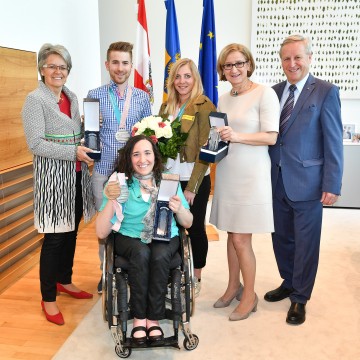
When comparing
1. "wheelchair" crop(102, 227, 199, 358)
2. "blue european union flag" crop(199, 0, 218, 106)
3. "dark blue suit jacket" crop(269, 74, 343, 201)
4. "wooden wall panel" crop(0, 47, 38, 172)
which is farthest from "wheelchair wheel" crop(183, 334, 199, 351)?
"blue european union flag" crop(199, 0, 218, 106)

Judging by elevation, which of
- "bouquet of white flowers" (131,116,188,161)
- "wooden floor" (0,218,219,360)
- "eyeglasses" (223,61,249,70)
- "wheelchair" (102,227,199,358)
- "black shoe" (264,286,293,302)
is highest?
"eyeglasses" (223,61,249,70)

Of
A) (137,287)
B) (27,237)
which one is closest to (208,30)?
(27,237)

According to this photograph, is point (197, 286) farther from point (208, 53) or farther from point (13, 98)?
point (208, 53)

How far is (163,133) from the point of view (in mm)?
2180

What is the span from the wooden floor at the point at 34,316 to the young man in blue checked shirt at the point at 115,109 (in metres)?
0.57

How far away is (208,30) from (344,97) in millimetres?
2237

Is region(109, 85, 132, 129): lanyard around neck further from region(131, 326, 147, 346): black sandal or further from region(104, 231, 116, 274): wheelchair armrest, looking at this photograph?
region(131, 326, 147, 346): black sandal

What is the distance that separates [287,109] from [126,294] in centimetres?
139

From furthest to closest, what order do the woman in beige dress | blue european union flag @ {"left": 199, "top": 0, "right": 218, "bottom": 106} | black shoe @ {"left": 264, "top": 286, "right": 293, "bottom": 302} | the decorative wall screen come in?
the decorative wall screen
blue european union flag @ {"left": 199, "top": 0, "right": 218, "bottom": 106}
black shoe @ {"left": 264, "top": 286, "right": 293, "bottom": 302}
the woman in beige dress

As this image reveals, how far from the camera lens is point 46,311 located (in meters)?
2.51

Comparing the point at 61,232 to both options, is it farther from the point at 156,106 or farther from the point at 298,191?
the point at 156,106

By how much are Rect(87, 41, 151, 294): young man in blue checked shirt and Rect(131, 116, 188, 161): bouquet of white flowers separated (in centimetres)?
18

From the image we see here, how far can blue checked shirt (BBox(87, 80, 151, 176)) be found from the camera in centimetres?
245

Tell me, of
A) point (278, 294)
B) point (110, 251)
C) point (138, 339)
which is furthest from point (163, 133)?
point (278, 294)
